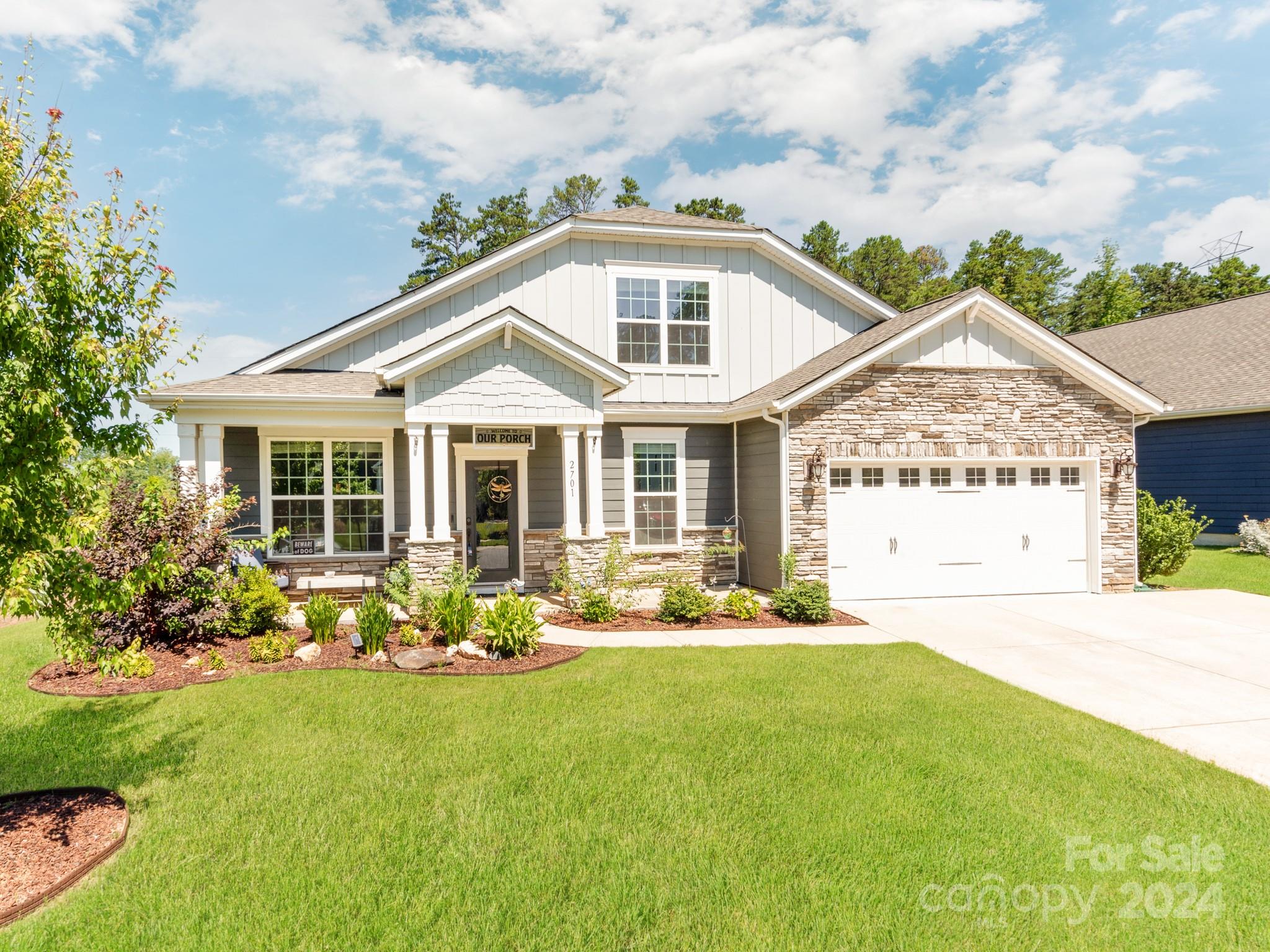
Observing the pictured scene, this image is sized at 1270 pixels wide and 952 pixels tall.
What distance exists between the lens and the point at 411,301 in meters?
12.0

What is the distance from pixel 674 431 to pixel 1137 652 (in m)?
7.76

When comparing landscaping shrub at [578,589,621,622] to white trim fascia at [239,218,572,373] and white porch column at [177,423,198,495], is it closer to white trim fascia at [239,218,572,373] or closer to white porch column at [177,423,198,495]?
white porch column at [177,423,198,495]

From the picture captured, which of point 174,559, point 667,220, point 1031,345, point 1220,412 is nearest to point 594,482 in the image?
point 174,559

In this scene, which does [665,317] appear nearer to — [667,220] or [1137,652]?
[667,220]

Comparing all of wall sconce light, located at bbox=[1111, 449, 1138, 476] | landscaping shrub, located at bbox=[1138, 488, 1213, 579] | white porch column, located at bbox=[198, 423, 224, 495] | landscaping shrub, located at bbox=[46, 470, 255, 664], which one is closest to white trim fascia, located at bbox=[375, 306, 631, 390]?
white porch column, located at bbox=[198, 423, 224, 495]

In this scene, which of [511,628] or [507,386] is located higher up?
[507,386]

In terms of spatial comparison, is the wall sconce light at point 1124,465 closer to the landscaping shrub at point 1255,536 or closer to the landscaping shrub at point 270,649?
the landscaping shrub at point 1255,536

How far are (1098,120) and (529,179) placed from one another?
24.4 metres

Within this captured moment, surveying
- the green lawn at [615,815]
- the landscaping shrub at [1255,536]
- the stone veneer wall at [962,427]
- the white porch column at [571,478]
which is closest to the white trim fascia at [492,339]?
the white porch column at [571,478]

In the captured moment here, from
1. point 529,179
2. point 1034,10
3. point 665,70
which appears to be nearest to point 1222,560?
point 1034,10

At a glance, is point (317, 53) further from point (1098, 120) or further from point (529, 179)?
point (529, 179)

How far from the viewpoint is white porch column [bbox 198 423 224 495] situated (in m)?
10.1

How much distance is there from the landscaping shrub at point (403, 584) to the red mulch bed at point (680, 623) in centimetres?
198

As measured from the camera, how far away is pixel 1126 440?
469 inches
